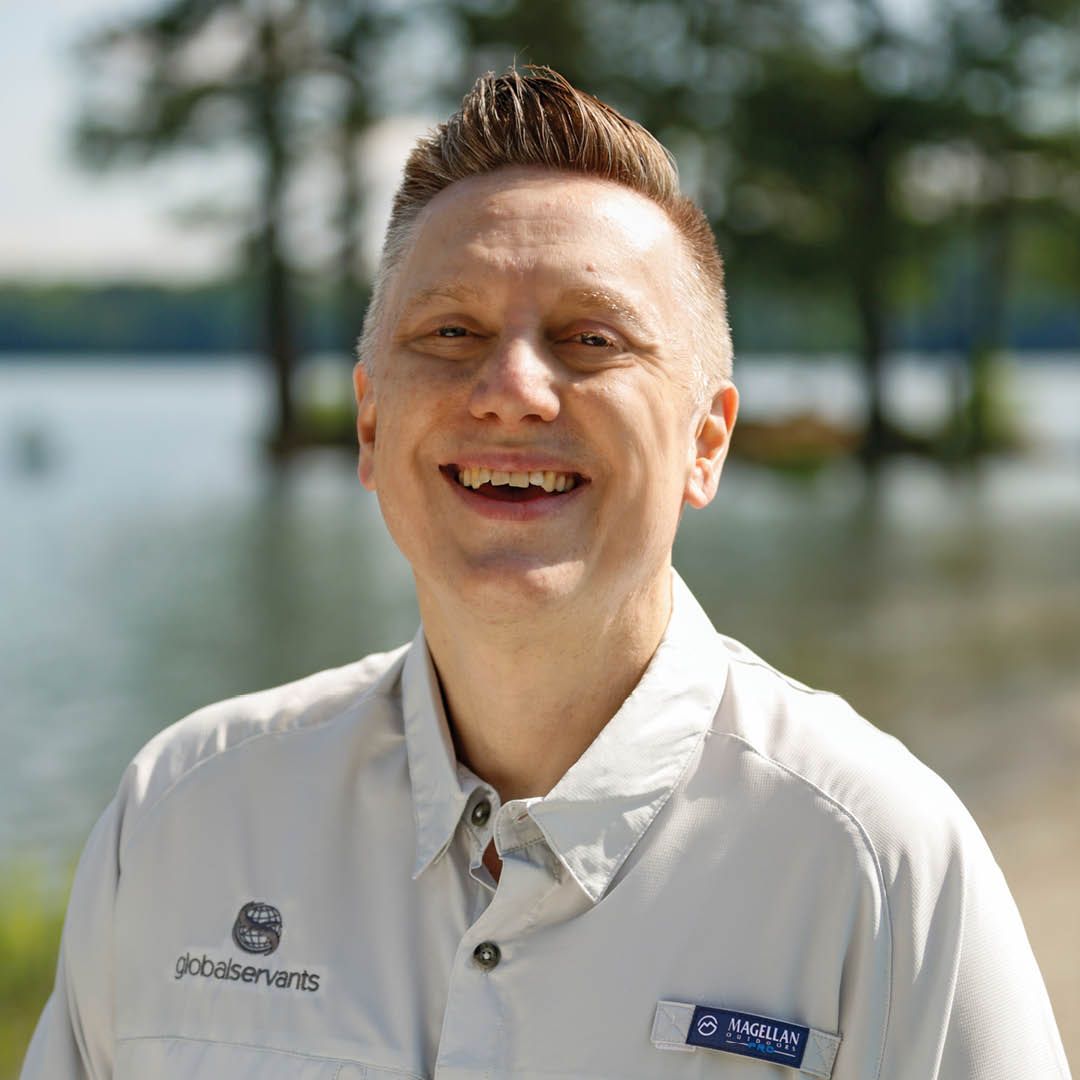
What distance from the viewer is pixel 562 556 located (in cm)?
125

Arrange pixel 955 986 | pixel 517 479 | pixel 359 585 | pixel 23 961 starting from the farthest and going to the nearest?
pixel 359 585
pixel 23 961
pixel 517 479
pixel 955 986

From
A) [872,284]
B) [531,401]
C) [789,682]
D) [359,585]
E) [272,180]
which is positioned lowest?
[359,585]

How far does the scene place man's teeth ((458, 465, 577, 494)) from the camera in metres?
1.25

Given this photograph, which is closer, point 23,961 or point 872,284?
point 23,961

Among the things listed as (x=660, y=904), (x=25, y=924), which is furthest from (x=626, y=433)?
(x=25, y=924)

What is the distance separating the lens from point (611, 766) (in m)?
1.29

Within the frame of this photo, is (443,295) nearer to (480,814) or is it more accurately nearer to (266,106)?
(480,814)

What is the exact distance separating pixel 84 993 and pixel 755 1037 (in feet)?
2.14

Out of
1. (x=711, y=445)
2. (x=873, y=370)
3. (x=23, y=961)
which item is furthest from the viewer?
(x=873, y=370)

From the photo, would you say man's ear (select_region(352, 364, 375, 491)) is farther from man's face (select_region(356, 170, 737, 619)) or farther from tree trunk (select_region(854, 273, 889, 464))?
tree trunk (select_region(854, 273, 889, 464))

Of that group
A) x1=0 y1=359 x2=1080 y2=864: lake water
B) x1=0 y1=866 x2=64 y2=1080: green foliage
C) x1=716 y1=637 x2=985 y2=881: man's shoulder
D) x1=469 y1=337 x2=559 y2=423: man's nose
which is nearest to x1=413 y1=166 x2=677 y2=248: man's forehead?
x1=469 y1=337 x2=559 y2=423: man's nose

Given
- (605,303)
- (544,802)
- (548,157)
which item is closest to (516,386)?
(605,303)

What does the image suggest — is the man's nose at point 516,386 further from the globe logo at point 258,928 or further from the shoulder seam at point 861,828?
the globe logo at point 258,928

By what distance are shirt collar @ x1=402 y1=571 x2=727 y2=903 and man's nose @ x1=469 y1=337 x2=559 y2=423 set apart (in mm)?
275
